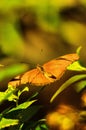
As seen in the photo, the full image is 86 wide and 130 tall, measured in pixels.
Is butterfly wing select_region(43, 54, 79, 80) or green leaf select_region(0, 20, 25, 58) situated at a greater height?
green leaf select_region(0, 20, 25, 58)

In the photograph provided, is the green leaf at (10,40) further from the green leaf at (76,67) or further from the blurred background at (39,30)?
the green leaf at (76,67)

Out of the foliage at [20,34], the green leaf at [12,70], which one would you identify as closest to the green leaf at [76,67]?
the foliage at [20,34]

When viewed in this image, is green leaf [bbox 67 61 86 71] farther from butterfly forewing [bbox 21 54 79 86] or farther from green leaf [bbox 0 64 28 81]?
green leaf [bbox 0 64 28 81]

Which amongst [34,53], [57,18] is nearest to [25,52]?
[34,53]

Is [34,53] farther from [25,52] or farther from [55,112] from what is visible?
[55,112]

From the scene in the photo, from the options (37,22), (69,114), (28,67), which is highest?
(37,22)

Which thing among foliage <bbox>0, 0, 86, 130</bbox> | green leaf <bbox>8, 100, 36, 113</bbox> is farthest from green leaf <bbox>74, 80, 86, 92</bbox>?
green leaf <bbox>8, 100, 36, 113</bbox>

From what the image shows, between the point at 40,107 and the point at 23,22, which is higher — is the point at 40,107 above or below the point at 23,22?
below
